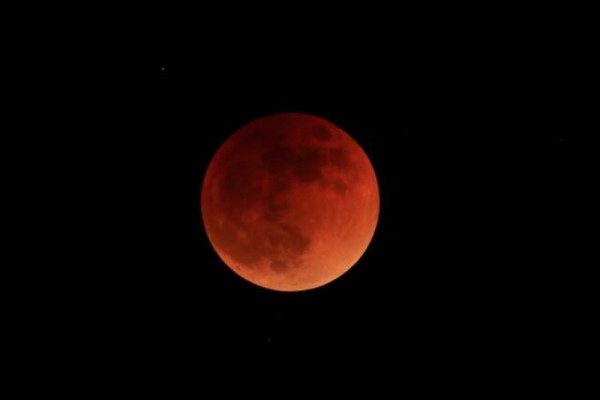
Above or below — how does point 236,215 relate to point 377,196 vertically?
below

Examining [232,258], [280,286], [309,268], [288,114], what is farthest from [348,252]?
[288,114]

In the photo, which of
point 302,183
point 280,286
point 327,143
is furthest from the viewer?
point 280,286

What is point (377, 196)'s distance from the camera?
630 centimetres

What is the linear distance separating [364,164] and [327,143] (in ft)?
2.06

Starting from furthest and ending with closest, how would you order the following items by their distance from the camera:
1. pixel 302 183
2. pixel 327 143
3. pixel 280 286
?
1. pixel 280 286
2. pixel 327 143
3. pixel 302 183

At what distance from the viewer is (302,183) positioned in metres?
5.41

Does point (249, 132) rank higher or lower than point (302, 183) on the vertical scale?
higher

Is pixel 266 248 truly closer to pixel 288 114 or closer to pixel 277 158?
pixel 277 158

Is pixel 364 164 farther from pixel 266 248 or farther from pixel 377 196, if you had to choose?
pixel 266 248

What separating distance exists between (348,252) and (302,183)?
1.08 meters

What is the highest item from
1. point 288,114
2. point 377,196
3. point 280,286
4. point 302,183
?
point 288,114

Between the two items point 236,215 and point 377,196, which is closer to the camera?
point 236,215

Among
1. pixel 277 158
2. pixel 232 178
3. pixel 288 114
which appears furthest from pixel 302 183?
pixel 288 114

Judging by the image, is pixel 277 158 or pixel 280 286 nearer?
pixel 277 158
